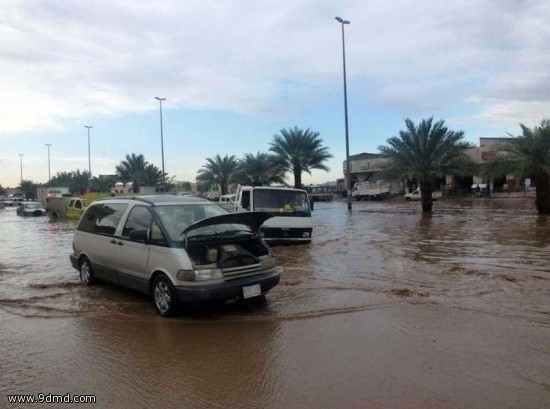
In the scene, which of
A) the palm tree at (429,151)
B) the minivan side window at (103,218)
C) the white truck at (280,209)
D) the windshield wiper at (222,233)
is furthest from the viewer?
the palm tree at (429,151)

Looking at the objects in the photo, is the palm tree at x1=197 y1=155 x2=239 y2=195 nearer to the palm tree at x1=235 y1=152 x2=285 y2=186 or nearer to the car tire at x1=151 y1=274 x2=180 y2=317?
the palm tree at x1=235 y1=152 x2=285 y2=186

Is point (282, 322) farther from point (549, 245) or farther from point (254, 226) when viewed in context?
point (549, 245)

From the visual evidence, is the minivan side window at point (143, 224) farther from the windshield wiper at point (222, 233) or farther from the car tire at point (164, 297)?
the car tire at point (164, 297)

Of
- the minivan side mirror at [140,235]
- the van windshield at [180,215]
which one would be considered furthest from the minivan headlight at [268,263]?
the minivan side mirror at [140,235]

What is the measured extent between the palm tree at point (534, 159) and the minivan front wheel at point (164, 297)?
22.7 m

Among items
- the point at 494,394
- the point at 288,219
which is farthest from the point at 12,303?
the point at 288,219

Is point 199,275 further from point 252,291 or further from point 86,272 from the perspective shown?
point 86,272

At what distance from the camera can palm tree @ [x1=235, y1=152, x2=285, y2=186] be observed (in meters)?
39.8

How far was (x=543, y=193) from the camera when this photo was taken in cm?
2473

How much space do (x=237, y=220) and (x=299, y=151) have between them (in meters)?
32.3

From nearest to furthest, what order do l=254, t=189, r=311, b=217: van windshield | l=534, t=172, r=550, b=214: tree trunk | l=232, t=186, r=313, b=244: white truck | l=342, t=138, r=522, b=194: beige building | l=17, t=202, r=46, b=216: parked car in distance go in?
1. l=232, t=186, r=313, b=244: white truck
2. l=254, t=189, r=311, b=217: van windshield
3. l=534, t=172, r=550, b=214: tree trunk
4. l=17, t=202, r=46, b=216: parked car in distance
5. l=342, t=138, r=522, b=194: beige building

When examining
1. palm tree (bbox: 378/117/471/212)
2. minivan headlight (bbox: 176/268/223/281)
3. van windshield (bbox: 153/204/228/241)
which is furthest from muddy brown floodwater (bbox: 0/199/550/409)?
palm tree (bbox: 378/117/471/212)

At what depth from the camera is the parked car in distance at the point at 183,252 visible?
605 centimetres

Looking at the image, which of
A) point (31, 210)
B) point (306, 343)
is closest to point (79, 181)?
point (31, 210)
